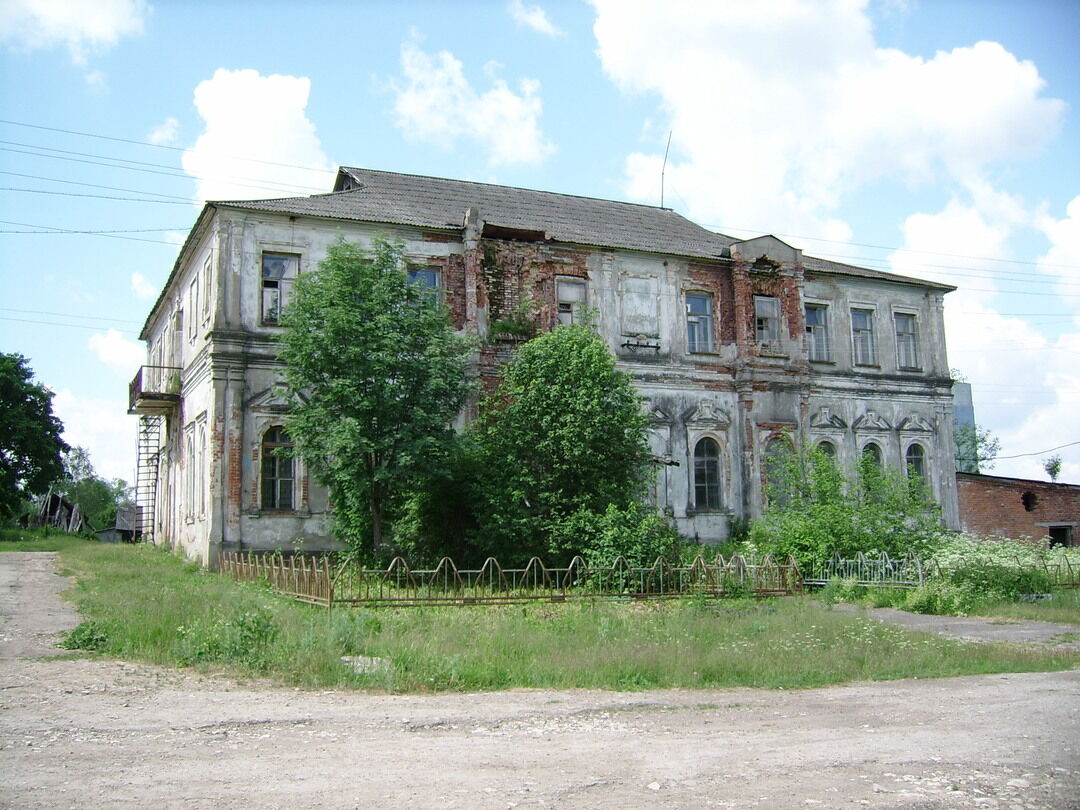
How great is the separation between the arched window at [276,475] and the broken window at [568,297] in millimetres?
7859

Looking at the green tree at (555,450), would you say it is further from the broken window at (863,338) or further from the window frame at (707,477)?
the broken window at (863,338)

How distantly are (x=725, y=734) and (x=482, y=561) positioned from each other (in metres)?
11.3

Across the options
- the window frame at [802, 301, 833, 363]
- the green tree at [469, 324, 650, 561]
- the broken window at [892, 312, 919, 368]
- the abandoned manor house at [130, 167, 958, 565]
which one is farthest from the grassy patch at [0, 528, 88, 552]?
the broken window at [892, 312, 919, 368]

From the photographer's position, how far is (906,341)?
1158 inches

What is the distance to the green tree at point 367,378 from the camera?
17.3 metres

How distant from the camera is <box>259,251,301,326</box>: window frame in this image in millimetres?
21766

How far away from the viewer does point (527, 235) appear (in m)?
24.5

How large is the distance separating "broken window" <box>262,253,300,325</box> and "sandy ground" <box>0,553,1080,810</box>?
13.2 m

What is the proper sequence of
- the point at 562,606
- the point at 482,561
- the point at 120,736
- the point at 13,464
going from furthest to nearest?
the point at 13,464 → the point at 482,561 → the point at 562,606 → the point at 120,736

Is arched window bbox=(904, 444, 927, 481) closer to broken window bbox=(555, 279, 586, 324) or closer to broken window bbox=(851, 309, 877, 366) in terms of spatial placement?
broken window bbox=(851, 309, 877, 366)

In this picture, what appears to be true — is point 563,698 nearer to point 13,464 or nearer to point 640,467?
point 640,467

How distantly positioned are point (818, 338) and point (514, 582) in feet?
52.4

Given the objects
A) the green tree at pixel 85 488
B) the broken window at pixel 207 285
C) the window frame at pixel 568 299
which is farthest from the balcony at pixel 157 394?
the green tree at pixel 85 488

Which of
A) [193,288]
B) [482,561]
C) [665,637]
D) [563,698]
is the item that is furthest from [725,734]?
[193,288]
